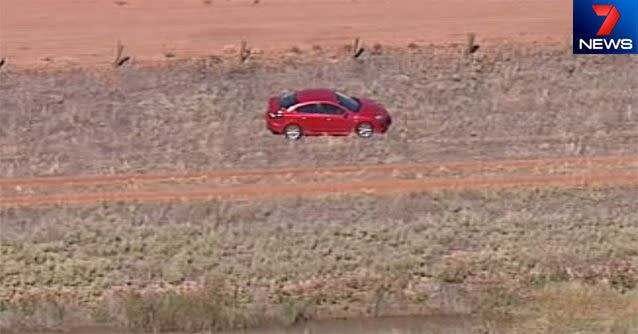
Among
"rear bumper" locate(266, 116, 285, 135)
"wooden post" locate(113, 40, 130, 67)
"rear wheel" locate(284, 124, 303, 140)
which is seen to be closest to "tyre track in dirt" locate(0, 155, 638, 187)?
"rear wheel" locate(284, 124, 303, 140)

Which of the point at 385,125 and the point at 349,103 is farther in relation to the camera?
the point at 385,125

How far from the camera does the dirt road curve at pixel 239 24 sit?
117 ft

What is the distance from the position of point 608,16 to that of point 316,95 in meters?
8.27

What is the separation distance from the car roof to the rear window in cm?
10

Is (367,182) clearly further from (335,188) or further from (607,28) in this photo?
(607,28)

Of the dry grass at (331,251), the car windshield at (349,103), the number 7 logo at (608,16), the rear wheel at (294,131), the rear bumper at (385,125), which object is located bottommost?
the dry grass at (331,251)

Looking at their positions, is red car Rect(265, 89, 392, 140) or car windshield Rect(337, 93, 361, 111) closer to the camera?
red car Rect(265, 89, 392, 140)

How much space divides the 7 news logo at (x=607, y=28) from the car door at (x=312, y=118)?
8.50 metres

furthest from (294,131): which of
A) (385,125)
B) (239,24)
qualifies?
(239,24)

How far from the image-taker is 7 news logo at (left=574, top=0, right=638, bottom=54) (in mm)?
33656

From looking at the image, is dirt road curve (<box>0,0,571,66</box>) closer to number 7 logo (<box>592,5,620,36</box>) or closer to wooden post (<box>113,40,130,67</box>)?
wooden post (<box>113,40,130,67</box>)

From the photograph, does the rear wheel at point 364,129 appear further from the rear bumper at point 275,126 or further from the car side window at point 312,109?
the rear bumper at point 275,126

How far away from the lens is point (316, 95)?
29750 mm

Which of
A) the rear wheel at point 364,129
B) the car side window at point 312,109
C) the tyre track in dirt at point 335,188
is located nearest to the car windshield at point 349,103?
the rear wheel at point 364,129
